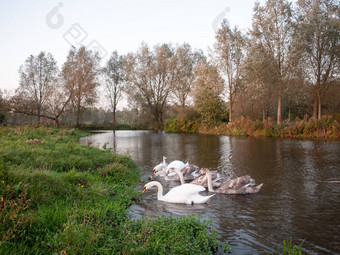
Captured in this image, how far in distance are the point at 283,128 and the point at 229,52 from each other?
1377 centimetres

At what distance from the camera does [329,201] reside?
6.82 m

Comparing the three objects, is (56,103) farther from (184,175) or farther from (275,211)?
(275,211)

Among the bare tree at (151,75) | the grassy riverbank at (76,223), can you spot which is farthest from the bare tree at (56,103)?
the grassy riverbank at (76,223)

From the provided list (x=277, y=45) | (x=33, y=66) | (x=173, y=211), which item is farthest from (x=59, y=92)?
(x=173, y=211)

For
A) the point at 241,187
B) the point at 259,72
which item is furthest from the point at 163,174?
the point at 259,72

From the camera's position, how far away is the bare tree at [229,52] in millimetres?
34156

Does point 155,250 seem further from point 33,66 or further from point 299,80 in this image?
point 33,66

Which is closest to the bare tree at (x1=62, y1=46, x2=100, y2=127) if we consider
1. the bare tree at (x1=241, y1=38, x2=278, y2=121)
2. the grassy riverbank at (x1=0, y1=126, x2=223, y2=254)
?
the bare tree at (x1=241, y1=38, x2=278, y2=121)

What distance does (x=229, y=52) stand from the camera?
1361 inches

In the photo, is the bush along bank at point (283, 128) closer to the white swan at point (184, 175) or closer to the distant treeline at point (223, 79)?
the distant treeline at point (223, 79)

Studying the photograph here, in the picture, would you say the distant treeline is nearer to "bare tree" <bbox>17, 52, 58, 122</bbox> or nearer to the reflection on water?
"bare tree" <bbox>17, 52, 58, 122</bbox>

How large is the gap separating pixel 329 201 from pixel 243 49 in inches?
1219

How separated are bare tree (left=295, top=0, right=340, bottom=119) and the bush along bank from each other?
2.07 meters

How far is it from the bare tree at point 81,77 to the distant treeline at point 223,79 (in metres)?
0.14
